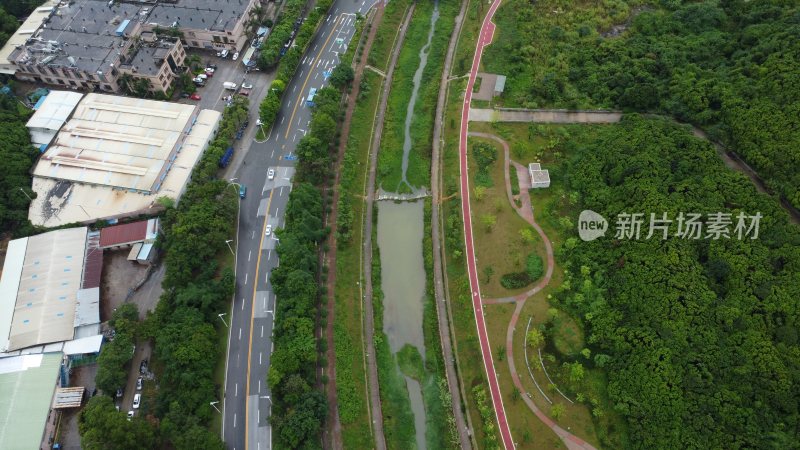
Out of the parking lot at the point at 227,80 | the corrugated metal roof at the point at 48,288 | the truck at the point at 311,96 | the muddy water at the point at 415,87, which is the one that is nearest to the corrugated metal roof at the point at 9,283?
the corrugated metal roof at the point at 48,288

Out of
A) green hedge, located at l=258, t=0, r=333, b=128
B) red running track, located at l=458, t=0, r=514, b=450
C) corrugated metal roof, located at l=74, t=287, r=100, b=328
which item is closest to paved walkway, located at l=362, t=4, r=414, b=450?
red running track, located at l=458, t=0, r=514, b=450

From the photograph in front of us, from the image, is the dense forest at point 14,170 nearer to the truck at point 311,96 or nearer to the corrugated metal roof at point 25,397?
the corrugated metal roof at point 25,397

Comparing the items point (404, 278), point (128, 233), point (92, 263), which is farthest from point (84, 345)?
point (404, 278)

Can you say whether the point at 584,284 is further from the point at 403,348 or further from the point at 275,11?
the point at 275,11

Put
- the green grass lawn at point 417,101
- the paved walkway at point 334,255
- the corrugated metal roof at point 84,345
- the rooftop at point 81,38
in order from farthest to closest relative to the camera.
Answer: the rooftop at point 81,38 → the green grass lawn at point 417,101 → the corrugated metal roof at point 84,345 → the paved walkway at point 334,255

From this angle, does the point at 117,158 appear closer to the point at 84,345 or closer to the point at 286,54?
the point at 84,345

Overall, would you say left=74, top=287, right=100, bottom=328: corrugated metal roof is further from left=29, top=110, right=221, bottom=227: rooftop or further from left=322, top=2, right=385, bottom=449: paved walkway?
left=322, top=2, right=385, bottom=449: paved walkway
